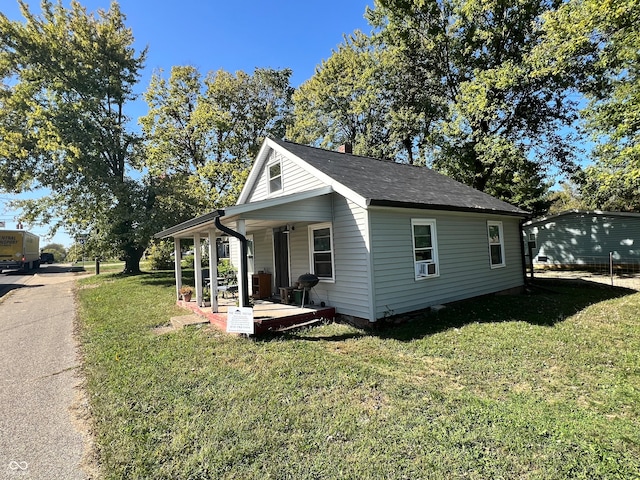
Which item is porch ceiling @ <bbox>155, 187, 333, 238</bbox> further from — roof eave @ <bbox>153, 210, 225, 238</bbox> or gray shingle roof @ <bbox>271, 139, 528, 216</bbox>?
gray shingle roof @ <bbox>271, 139, 528, 216</bbox>

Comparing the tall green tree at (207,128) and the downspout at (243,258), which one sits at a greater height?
the tall green tree at (207,128)

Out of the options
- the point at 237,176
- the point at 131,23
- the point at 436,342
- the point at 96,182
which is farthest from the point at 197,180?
the point at 436,342

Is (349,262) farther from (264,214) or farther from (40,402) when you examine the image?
(40,402)

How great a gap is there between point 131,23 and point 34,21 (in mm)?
5215

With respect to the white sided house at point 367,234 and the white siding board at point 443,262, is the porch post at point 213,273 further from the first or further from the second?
the white siding board at point 443,262

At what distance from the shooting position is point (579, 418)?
3441 mm

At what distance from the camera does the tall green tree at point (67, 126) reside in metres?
17.6

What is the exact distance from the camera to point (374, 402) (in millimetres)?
3914

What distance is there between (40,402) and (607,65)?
19.4 m

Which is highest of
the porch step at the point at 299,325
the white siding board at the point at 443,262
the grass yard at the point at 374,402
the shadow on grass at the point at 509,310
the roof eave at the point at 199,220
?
the roof eave at the point at 199,220

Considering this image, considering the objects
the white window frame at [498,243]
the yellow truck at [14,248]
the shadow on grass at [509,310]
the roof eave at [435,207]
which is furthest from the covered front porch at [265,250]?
the yellow truck at [14,248]

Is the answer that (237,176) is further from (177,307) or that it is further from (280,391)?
(280,391)

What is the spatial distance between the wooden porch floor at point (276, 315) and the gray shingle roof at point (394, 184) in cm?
286

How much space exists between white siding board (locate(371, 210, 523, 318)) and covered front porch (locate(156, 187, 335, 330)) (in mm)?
1449
